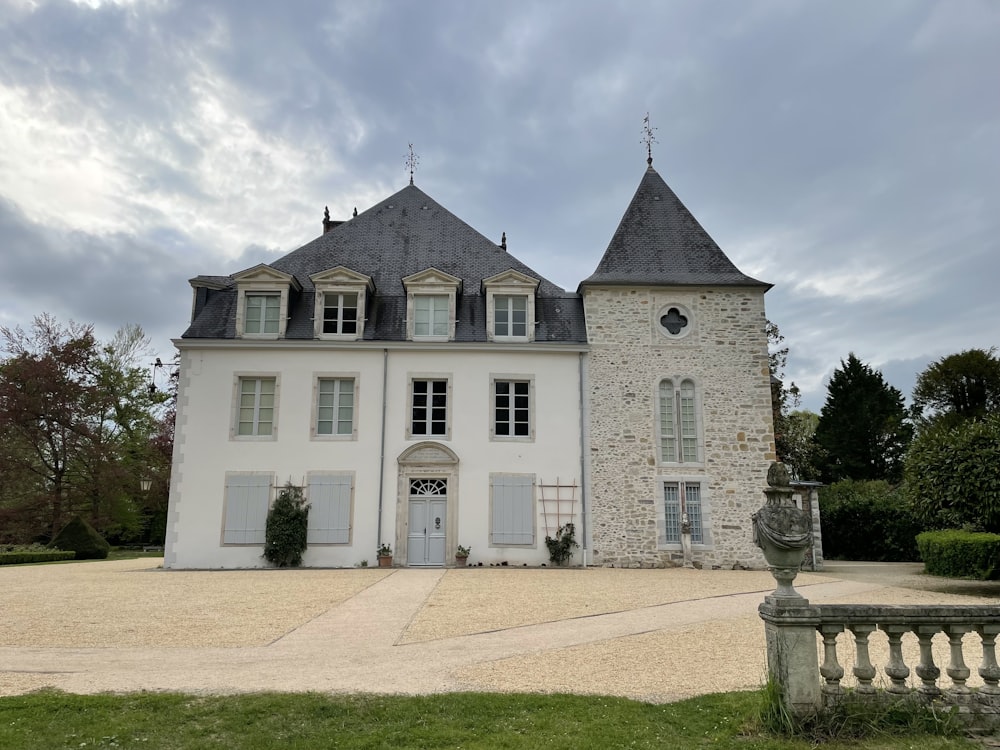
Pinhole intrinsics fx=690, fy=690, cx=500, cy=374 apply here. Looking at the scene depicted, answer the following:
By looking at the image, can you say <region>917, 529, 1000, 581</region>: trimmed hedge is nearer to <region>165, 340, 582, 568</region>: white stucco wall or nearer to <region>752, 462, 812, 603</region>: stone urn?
<region>165, 340, 582, 568</region>: white stucco wall

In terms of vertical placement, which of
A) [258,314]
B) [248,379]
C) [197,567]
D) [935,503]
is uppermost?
[258,314]

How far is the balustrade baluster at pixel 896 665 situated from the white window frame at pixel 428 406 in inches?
528

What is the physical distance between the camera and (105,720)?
454cm

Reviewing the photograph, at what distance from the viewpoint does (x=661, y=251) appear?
19.2 m

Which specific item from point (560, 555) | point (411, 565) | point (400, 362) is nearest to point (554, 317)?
point (400, 362)

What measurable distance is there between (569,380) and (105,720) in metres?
14.1

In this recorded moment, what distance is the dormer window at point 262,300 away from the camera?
17.8 m

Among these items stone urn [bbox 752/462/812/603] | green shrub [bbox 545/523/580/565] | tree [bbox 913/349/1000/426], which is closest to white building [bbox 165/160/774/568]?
green shrub [bbox 545/523/580/565]

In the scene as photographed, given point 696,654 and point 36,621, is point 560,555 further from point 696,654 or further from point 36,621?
point 36,621

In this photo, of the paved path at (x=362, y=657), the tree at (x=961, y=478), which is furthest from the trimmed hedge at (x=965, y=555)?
the paved path at (x=362, y=657)

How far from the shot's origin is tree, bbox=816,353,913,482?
33719 mm

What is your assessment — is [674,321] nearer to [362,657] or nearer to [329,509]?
[329,509]

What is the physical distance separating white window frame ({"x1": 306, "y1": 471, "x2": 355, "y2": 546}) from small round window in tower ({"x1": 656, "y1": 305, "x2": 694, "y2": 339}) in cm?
892

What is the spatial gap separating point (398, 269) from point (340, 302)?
2.19 m
